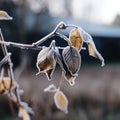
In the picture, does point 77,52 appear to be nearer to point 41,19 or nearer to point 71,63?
point 71,63

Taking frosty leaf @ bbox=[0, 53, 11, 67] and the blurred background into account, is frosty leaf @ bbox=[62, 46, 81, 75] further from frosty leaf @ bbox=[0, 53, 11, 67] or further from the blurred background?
the blurred background

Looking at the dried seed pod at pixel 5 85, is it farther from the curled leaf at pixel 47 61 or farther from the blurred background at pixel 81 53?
the blurred background at pixel 81 53

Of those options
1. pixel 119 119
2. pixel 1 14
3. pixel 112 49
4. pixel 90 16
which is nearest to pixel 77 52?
pixel 1 14

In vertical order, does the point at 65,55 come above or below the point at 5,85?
above

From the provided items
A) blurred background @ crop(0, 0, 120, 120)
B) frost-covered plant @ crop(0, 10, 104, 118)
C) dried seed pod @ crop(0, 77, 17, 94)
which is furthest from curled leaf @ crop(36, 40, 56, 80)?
blurred background @ crop(0, 0, 120, 120)

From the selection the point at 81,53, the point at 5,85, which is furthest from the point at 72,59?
the point at 81,53

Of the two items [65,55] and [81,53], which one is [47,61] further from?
[81,53]
